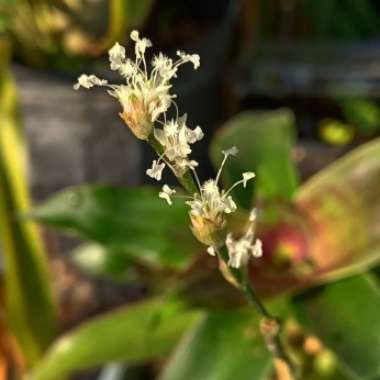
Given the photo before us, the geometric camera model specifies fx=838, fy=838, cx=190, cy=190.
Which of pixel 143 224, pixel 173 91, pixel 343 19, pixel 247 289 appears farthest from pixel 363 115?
pixel 247 289

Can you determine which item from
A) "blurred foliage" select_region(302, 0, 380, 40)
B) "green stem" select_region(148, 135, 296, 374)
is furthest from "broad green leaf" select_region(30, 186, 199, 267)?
"blurred foliage" select_region(302, 0, 380, 40)

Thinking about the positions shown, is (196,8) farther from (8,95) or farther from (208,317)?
(208,317)

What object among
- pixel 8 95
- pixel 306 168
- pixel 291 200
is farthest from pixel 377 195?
pixel 306 168

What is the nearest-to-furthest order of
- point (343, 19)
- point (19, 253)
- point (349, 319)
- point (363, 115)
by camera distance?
point (349, 319)
point (19, 253)
point (363, 115)
point (343, 19)

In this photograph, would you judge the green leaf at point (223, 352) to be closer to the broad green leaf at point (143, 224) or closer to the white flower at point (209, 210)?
the broad green leaf at point (143, 224)

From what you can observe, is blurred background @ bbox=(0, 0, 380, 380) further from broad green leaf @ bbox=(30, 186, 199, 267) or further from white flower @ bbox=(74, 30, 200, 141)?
white flower @ bbox=(74, 30, 200, 141)

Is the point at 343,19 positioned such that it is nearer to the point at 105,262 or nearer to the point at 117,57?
the point at 105,262
